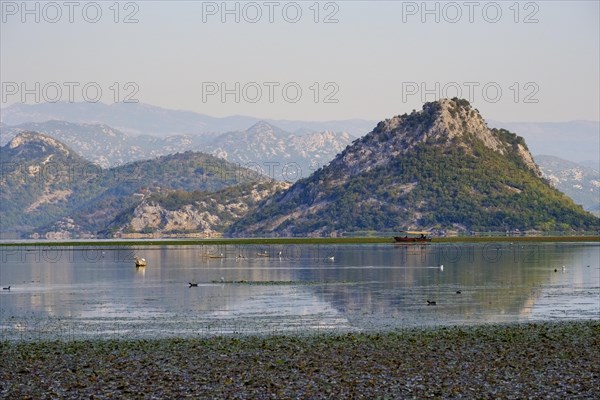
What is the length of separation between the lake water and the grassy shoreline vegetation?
8386 mm

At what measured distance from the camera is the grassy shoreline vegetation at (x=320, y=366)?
141 feet

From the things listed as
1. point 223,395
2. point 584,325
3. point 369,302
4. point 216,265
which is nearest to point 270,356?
point 223,395

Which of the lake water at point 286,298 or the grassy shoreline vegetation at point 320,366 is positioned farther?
the lake water at point 286,298

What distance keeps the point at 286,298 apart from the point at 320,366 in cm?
4706

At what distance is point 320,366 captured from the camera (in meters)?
49.4

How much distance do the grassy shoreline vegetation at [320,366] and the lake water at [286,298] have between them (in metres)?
8.39

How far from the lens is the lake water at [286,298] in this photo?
236 ft

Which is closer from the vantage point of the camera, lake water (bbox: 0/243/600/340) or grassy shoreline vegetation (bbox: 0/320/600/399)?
grassy shoreline vegetation (bbox: 0/320/600/399)

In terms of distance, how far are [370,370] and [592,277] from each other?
83928 millimetres

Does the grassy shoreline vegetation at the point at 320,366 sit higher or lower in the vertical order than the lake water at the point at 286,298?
lower

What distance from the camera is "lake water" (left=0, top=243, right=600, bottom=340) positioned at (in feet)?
236

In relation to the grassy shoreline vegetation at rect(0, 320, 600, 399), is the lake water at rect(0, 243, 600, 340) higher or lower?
higher

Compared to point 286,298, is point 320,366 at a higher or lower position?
lower

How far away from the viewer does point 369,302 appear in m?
91.4
